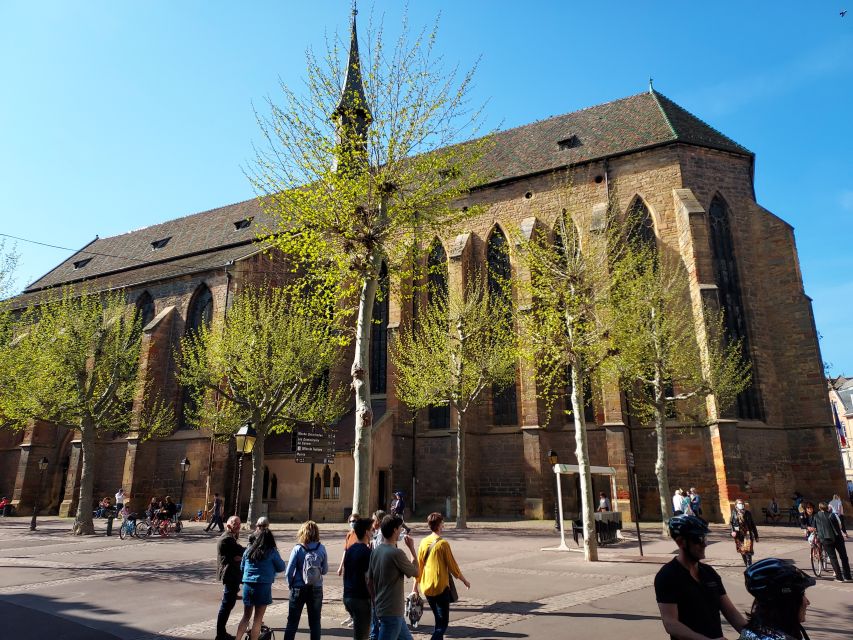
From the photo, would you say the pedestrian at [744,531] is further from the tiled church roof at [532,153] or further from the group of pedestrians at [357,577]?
the tiled church roof at [532,153]

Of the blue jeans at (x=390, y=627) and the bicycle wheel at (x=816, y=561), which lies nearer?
the blue jeans at (x=390, y=627)

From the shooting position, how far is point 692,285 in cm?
2186

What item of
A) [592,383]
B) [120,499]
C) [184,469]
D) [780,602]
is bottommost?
[120,499]

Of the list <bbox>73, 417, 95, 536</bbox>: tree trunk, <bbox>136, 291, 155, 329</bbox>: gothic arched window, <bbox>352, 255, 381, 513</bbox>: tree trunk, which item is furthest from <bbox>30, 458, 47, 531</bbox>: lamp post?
<bbox>352, 255, 381, 513</bbox>: tree trunk

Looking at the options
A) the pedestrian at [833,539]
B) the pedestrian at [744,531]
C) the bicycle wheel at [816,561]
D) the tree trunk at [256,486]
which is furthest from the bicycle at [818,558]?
the tree trunk at [256,486]

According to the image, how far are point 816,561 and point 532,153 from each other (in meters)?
22.0

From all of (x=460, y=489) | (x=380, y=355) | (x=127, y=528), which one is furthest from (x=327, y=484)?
(x=127, y=528)

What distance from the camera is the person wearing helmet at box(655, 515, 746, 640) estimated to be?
2979 mm

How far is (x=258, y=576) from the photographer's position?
611 centimetres

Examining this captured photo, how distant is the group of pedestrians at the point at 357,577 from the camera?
5.08m

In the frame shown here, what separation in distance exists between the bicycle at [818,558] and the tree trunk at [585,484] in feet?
13.5

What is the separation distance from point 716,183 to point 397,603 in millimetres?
24654

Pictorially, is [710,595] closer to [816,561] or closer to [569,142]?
[816,561]

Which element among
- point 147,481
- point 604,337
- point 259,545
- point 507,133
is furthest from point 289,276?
point 259,545
